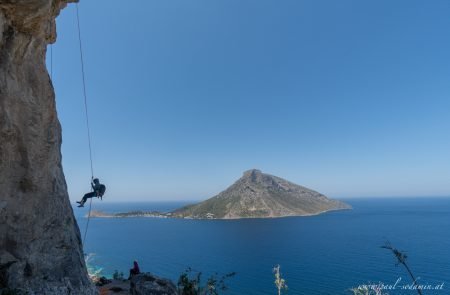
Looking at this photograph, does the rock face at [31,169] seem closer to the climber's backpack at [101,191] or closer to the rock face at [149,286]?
the climber's backpack at [101,191]

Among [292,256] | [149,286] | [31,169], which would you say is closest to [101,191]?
[31,169]

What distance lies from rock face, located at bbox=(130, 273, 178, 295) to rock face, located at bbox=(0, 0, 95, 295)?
5.21 m

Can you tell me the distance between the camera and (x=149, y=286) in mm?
19656

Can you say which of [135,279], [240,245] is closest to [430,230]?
[240,245]

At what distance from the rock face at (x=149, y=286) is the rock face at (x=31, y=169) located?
5.21m

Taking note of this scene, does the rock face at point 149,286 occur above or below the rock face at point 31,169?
below

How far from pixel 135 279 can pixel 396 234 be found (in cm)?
13891

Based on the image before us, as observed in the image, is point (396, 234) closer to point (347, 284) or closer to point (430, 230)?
point (430, 230)

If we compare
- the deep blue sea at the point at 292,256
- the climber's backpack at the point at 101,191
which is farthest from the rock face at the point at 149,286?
the deep blue sea at the point at 292,256

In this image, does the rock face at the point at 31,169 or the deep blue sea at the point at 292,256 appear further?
the deep blue sea at the point at 292,256

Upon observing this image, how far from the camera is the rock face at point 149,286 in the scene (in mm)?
19359

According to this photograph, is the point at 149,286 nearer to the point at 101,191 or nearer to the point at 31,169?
the point at 101,191

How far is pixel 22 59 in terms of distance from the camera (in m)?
13.0

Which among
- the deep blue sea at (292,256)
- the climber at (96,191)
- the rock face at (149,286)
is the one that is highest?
the climber at (96,191)
